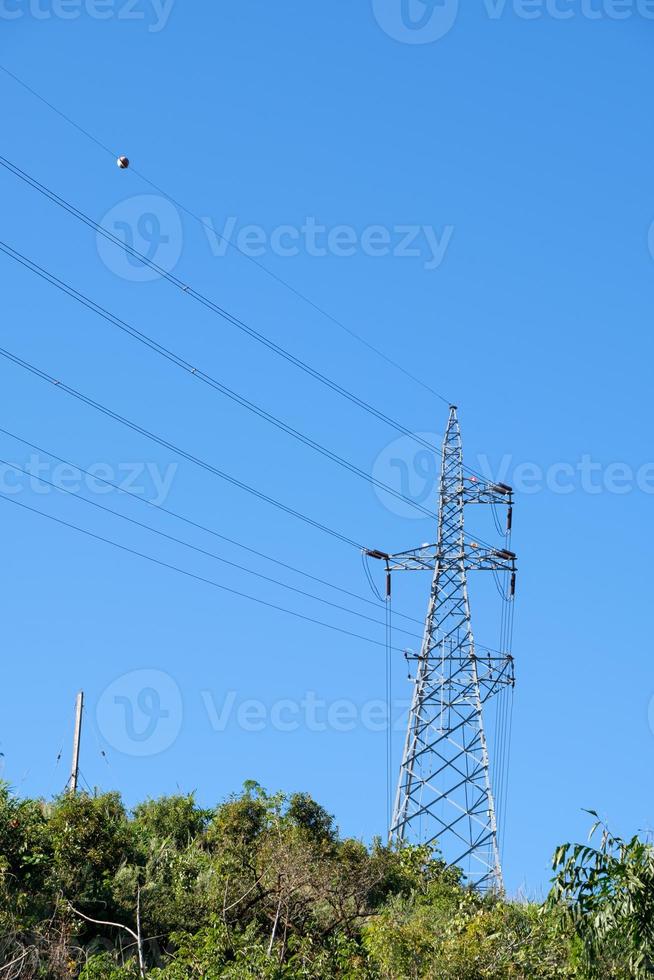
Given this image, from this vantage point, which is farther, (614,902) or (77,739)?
(77,739)

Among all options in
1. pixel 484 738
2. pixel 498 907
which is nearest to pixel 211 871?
pixel 498 907

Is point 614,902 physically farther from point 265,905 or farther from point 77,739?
point 77,739

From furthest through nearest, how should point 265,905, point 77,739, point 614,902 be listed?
1. point 77,739
2. point 265,905
3. point 614,902

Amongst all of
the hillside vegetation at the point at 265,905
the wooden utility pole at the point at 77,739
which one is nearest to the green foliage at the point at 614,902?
the hillside vegetation at the point at 265,905

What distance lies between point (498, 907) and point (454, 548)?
1964 cm

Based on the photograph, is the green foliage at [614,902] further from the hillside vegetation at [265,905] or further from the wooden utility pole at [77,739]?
the wooden utility pole at [77,739]

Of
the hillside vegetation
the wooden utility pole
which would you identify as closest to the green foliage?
the hillside vegetation

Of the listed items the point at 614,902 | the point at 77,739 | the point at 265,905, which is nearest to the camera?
the point at 614,902

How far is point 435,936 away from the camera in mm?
25016

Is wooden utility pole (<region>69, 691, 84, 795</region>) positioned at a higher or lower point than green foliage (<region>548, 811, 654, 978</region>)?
higher

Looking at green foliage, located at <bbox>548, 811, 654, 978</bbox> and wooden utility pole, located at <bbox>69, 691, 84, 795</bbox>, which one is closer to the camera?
green foliage, located at <bbox>548, 811, 654, 978</bbox>

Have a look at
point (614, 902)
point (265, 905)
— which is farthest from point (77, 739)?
point (614, 902)

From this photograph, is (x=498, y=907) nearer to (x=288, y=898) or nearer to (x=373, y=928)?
(x=373, y=928)

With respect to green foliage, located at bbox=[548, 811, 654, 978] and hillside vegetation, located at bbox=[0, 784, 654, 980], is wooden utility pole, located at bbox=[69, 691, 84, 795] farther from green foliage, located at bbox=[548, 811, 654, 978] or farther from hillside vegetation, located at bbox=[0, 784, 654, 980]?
green foliage, located at bbox=[548, 811, 654, 978]
